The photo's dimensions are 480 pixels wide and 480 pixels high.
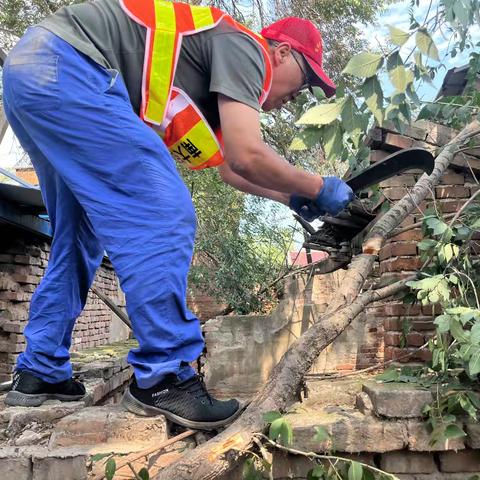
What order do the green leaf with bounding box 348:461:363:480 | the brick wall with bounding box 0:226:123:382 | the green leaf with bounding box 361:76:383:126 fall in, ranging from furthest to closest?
the brick wall with bounding box 0:226:123:382 < the green leaf with bounding box 361:76:383:126 < the green leaf with bounding box 348:461:363:480

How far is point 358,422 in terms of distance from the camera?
1.90 meters

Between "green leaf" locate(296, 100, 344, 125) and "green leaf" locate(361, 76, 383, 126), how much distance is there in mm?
106

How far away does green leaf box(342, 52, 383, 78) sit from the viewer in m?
1.79

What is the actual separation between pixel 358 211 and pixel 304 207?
51 cm

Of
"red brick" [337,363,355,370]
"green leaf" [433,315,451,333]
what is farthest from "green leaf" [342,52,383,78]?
"red brick" [337,363,355,370]

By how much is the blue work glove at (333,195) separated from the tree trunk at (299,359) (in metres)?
0.46

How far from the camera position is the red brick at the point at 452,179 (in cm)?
347

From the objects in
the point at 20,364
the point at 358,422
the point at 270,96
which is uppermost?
the point at 270,96

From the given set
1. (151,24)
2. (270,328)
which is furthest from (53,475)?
(270,328)

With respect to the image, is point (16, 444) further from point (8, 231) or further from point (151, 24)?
point (8, 231)

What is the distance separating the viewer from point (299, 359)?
195cm

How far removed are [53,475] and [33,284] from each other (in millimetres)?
4745

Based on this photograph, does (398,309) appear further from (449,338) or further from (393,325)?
(449,338)

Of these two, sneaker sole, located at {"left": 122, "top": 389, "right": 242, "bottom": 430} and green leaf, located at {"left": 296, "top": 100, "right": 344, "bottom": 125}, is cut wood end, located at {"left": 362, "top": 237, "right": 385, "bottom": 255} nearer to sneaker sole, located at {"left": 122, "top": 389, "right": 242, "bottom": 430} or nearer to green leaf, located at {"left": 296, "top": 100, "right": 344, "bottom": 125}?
green leaf, located at {"left": 296, "top": 100, "right": 344, "bottom": 125}
